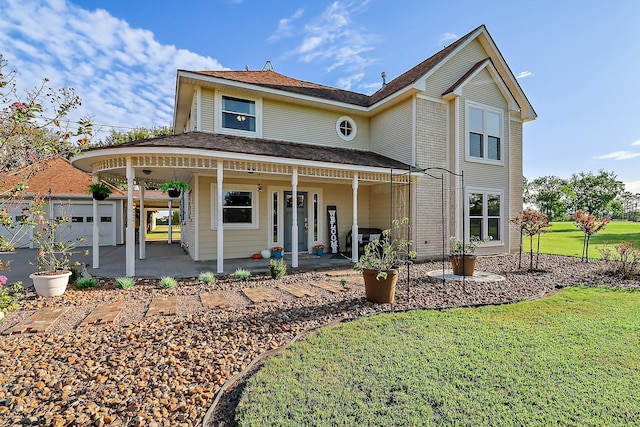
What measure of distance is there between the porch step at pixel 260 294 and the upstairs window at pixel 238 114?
6122 mm

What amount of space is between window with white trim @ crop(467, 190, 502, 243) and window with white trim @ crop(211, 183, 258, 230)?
26.5ft

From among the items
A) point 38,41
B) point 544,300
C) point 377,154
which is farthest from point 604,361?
point 38,41

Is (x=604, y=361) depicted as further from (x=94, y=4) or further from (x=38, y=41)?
(x=38, y=41)

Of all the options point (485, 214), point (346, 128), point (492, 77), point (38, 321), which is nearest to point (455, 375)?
point (38, 321)

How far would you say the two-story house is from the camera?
9.78 m

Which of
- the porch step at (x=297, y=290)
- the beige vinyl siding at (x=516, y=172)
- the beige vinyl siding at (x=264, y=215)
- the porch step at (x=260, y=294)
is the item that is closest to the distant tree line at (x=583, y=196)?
the beige vinyl siding at (x=516, y=172)

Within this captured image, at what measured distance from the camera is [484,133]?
11.7m

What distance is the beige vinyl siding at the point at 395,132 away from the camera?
10.9 meters

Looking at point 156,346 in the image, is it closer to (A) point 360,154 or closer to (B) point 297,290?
(B) point 297,290

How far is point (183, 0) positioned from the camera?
8.38m

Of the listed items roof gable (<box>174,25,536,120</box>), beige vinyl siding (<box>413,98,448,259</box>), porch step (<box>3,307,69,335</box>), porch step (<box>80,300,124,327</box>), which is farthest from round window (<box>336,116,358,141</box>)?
porch step (<box>3,307,69,335</box>)

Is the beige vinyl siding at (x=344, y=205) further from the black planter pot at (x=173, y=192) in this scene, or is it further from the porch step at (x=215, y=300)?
the porch step at (x=215, y=300)

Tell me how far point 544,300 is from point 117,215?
61.4ft

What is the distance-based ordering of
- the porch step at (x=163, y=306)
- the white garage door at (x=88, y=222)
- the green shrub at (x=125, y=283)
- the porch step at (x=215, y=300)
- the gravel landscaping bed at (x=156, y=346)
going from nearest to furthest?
the gravel landscaping bed at (x=156, y=346), the porch step at (x=163, y=306), the porch step at (x=215, y=300), the green shrub at (x=125, y=283), the white garage door at (x=88, y=222)
